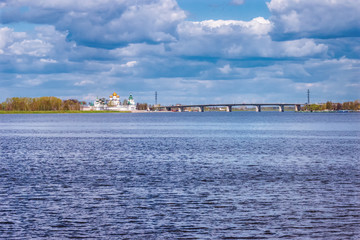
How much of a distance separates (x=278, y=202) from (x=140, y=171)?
46.1 ft

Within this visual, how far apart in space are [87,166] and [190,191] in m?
14.6

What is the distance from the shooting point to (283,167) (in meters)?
37.9

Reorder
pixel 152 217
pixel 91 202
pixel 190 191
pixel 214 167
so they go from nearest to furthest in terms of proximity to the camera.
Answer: pixel 152 217 < pixel 91 202 < pixel 190 191 < pixel 214 167

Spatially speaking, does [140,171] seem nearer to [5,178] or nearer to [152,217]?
[5,178]

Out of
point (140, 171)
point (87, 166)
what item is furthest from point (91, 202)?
point (87, 166)

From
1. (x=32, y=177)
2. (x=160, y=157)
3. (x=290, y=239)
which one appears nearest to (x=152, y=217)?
(x=290, y=239)

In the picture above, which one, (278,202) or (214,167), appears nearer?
(278,202)

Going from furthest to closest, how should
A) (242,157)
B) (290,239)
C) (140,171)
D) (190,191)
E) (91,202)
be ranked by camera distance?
1. (242,157)
2. (140,171)
3. (190,191)
4. (91,202)
5. (290,239)

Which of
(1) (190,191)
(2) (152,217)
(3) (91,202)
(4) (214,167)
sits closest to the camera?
(2) (152,217)

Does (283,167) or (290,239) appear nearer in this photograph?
(290,239)

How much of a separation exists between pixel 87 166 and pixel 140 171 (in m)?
5.55

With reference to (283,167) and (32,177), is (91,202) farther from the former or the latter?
(283,167)

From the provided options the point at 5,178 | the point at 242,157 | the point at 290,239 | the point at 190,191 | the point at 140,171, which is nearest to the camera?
the point at 290,239

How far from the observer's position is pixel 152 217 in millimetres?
20109
